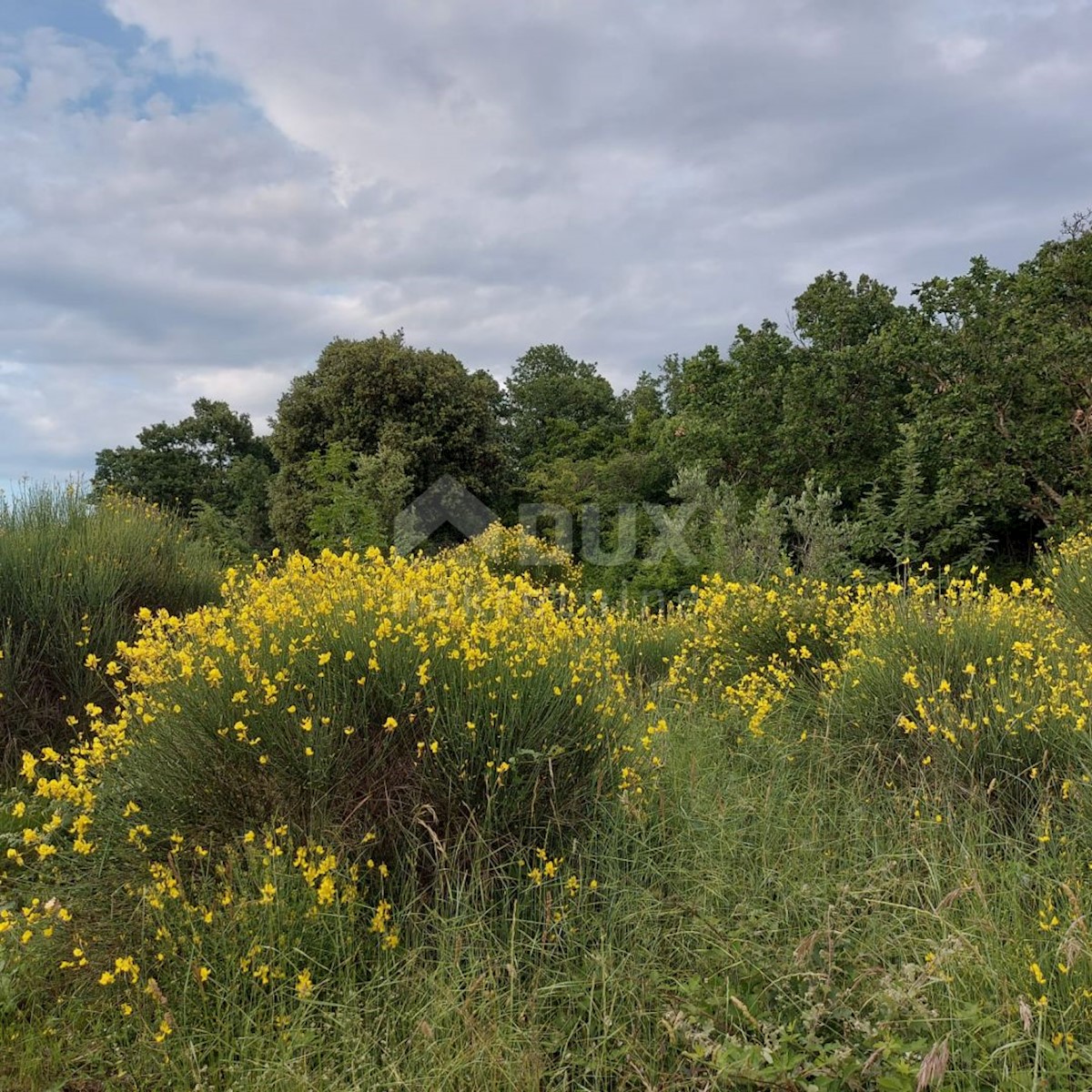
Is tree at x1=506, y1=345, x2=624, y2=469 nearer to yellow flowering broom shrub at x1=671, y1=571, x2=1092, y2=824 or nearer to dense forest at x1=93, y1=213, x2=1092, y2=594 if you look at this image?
dense forest at x1=93, y1=213, x2=1092, y2=594

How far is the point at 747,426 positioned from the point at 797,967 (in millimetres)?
14708

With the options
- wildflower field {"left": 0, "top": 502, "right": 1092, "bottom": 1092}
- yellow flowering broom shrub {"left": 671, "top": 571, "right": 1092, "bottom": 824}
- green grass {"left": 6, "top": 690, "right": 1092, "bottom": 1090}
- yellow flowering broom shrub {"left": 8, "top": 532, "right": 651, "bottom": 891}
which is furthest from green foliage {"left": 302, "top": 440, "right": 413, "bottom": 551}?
green grass {"left": 6, "top": 690, "right": 1092, "bottom": 1090}

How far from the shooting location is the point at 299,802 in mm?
2633

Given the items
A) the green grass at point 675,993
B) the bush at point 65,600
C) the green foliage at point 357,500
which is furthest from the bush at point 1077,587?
the green foliage at point 357,500

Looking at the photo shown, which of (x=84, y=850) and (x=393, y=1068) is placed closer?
(x=393, y=1068)

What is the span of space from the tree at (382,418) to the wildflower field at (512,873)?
1637cm

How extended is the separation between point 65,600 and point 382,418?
15.6 metres

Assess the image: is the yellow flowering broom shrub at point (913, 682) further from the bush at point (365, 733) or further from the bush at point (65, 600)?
the bush at point (65, 600)

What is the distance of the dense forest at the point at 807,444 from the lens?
43.5 feet

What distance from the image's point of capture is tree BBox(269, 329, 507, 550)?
19.8 meters

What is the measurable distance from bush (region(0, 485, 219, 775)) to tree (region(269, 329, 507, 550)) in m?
13.5

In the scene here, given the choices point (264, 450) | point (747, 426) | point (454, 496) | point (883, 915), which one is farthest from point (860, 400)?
point (264, 450)

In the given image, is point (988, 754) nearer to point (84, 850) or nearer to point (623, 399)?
point (84, 850)

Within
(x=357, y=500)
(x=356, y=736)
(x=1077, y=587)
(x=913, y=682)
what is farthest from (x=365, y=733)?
(x=357, y=500)
